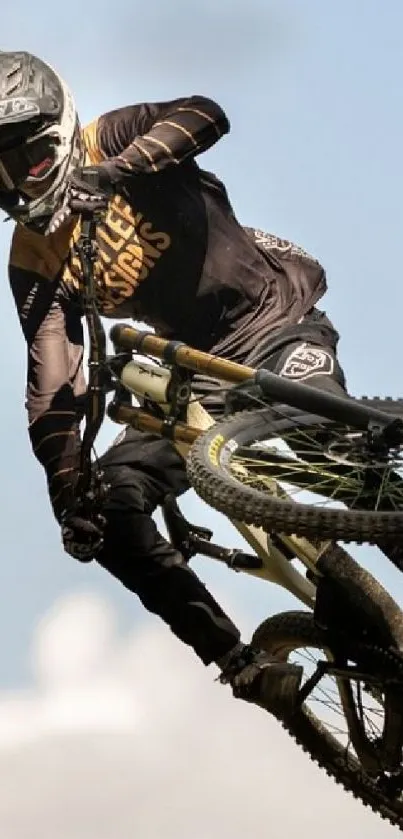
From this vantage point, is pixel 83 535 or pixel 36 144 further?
pixel 36 144

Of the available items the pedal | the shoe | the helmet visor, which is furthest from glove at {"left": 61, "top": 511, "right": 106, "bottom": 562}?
the helmet visor

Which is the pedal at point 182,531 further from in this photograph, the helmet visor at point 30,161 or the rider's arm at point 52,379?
the helmet visor at point 30,161

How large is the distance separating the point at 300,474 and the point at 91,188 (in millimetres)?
2025

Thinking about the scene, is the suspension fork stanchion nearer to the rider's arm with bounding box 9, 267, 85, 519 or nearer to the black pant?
the black pant

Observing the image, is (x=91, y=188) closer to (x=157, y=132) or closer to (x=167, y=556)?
(x=157, y=132)

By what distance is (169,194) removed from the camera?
539 inches

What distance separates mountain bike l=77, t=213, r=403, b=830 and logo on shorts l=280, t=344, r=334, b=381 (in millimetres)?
415

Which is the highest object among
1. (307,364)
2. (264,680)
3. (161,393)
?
(161,393)

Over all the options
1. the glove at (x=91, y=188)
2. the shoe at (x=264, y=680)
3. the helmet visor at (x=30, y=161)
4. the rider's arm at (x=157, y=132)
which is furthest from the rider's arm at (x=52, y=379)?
the shoe at (x=264, y=680)

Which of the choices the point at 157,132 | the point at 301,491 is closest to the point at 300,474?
the point at 301,491

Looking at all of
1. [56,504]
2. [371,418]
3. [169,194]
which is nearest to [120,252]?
[169,194]

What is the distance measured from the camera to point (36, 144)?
13.3 meters

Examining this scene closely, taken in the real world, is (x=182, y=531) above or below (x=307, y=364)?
below

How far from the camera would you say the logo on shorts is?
13086 mm
